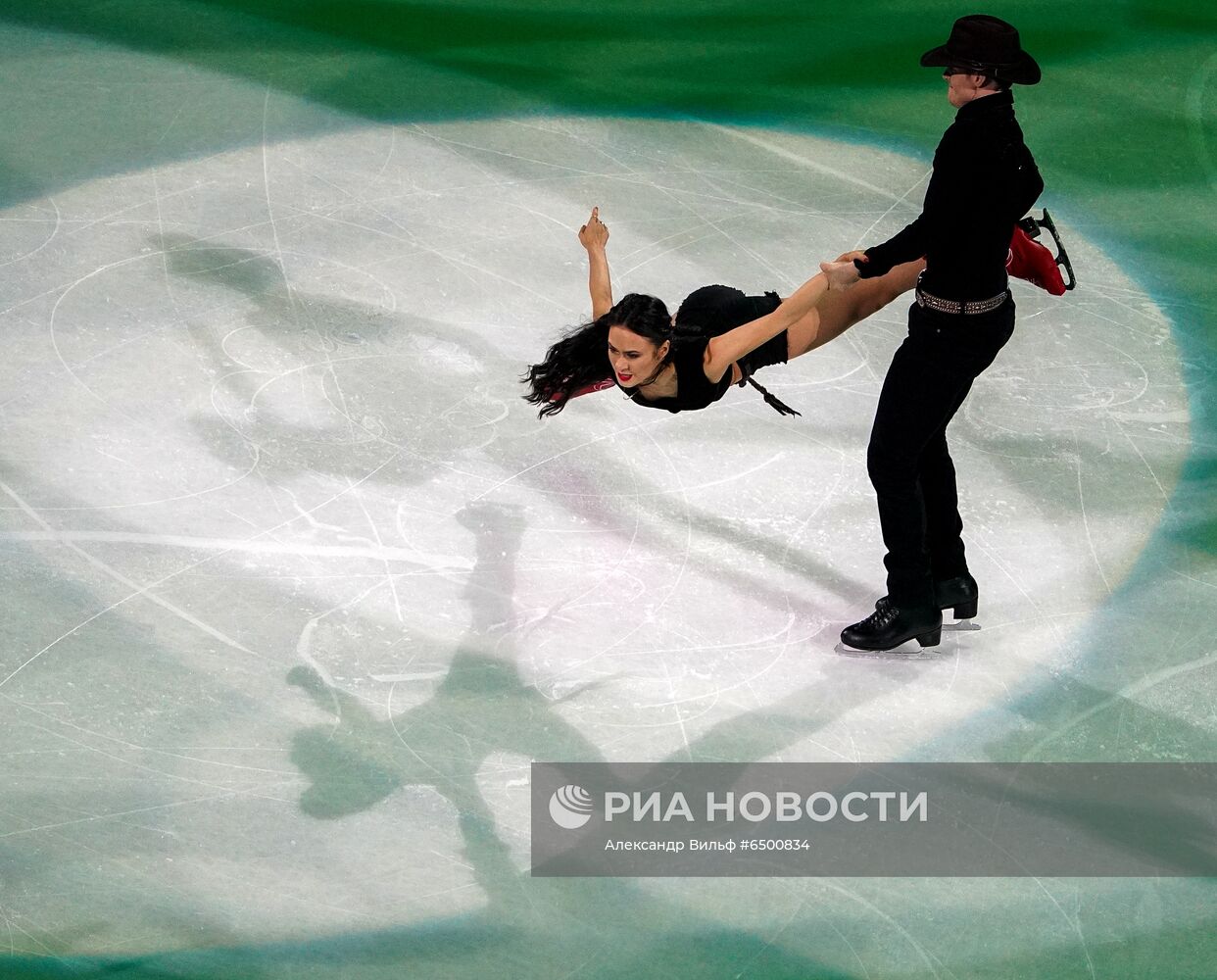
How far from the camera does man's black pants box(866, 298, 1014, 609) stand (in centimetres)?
464

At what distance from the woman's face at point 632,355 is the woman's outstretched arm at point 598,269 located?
0.56ft

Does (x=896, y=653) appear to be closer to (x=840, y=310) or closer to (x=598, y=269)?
(x=840, y=310)

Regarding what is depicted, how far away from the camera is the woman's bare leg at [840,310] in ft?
16.2

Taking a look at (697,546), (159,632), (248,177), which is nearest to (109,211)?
(248,177)

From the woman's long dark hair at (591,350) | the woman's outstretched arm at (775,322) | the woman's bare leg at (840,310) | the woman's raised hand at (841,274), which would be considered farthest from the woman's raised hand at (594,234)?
the woman's raised hand at (841,274)

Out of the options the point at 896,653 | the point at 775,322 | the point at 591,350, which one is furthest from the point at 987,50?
the point at 896,653

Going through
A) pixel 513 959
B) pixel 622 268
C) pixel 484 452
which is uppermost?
pixel 622 268

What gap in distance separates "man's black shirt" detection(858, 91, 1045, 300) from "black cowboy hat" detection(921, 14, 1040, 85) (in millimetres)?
79

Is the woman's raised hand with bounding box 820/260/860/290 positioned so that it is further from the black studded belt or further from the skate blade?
the skate blade

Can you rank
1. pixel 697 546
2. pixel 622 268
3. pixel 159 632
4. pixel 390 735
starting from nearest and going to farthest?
A: 1. pixel 390 735
2. pixel 159 632
3. pixel 697 546
4. pixel 622 268

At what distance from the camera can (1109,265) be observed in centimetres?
722

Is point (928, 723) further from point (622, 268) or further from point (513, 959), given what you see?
point (622, 268)

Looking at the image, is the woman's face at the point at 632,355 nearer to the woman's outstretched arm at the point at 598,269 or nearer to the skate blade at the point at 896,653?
the woman's outstretched arm at the point at 598,269

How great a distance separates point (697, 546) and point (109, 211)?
11.1 ft
